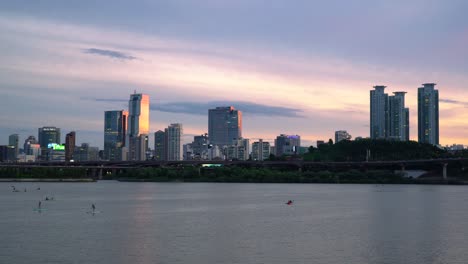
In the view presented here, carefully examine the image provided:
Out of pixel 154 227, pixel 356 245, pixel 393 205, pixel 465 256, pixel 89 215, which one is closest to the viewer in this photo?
pixel 465 256

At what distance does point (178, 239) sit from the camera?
186 ft

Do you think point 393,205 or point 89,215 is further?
point 393,205

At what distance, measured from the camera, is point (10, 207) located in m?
93.8

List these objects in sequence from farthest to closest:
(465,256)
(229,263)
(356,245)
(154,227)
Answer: (154,227)
(356,245)
(465,256)
(229,263)

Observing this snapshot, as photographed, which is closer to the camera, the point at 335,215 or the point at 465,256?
the point at 465,256

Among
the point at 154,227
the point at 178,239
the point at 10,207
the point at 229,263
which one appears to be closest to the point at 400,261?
the point at 229,263

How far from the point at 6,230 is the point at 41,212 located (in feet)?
72.9

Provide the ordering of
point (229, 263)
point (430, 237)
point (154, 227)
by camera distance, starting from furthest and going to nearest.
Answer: point (154, 227), point (430, 237), point (229, 263)

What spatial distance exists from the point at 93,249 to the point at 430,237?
2955 cm

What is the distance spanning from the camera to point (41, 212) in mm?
84062

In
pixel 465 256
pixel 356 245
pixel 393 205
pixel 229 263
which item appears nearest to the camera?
pixel 229 263

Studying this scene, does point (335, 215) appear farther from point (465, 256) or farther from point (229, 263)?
point (229, 263)

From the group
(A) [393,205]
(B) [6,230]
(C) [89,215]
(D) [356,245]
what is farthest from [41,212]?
(A) [393,205]

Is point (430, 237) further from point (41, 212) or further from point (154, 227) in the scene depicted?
point (41, 212)
